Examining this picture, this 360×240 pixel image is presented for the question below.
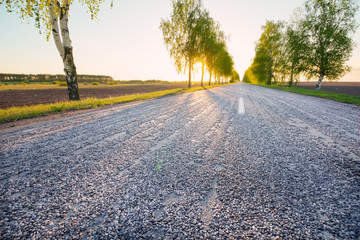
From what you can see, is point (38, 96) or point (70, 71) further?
point (38, 96)

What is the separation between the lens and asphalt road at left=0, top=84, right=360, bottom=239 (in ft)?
3.46

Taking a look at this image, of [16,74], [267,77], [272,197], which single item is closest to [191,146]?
[272,197]

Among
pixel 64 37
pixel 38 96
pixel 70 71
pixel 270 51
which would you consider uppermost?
pixel 270 51

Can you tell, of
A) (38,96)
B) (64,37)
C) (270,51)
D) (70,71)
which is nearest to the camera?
(64,37)

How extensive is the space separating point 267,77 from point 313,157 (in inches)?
1695

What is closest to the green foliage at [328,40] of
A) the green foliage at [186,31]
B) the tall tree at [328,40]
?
the tall tree at [328,40]

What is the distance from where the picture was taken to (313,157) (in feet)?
6.85

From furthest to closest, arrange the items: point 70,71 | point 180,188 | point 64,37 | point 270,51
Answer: point 270,51
point 70,71
point 64,37
point 180,188

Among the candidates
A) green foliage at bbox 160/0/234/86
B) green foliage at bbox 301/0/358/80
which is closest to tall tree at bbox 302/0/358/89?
green foliage at bbox 301/0/358/80

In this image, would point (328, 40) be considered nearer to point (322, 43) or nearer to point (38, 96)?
point (322, 43)

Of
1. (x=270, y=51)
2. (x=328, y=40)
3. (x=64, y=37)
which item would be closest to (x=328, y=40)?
(x=328, y=40)

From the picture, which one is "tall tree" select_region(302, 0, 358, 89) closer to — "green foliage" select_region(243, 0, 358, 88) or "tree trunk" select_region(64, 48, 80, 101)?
"green foliage" select_region(243, 0, 358, 88)

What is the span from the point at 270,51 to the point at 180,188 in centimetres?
4293

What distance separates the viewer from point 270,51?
35.2m
